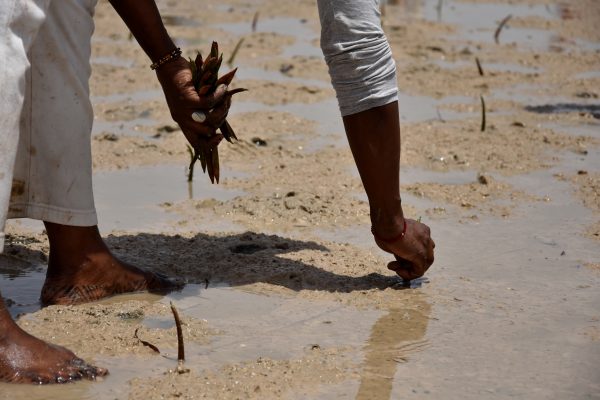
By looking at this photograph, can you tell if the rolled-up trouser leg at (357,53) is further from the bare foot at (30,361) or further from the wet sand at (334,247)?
the bare foot at (30,361)

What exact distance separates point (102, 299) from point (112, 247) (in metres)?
0.48

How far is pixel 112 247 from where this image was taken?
11.9 feet

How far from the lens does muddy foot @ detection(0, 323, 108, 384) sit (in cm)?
253

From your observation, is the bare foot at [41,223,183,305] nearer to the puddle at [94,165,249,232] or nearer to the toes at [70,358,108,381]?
the toes at [70,358,108,381]

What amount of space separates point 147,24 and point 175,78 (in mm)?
169

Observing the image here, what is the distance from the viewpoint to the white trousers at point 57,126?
2.87 m

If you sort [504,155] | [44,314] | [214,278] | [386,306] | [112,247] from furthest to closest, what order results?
[504,155] → [112,247] → [214,278] → [386,306] → [44,314]

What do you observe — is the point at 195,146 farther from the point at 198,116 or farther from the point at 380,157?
the point at 380,157

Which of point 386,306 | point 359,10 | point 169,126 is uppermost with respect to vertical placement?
point 359,10

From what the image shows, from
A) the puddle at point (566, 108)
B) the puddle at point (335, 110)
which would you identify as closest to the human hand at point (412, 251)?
the puddle at point (335, 110)

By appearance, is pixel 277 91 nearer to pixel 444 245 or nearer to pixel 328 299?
pixel 444 245

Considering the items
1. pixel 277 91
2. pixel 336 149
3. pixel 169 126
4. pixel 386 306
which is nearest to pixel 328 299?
pixel 386 306


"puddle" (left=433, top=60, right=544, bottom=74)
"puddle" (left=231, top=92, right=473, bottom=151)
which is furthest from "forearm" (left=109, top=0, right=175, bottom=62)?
"puddle" (left=433, top=60, right=544, bottom=74)

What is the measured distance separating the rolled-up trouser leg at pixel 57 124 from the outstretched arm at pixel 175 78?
0.48 feet
